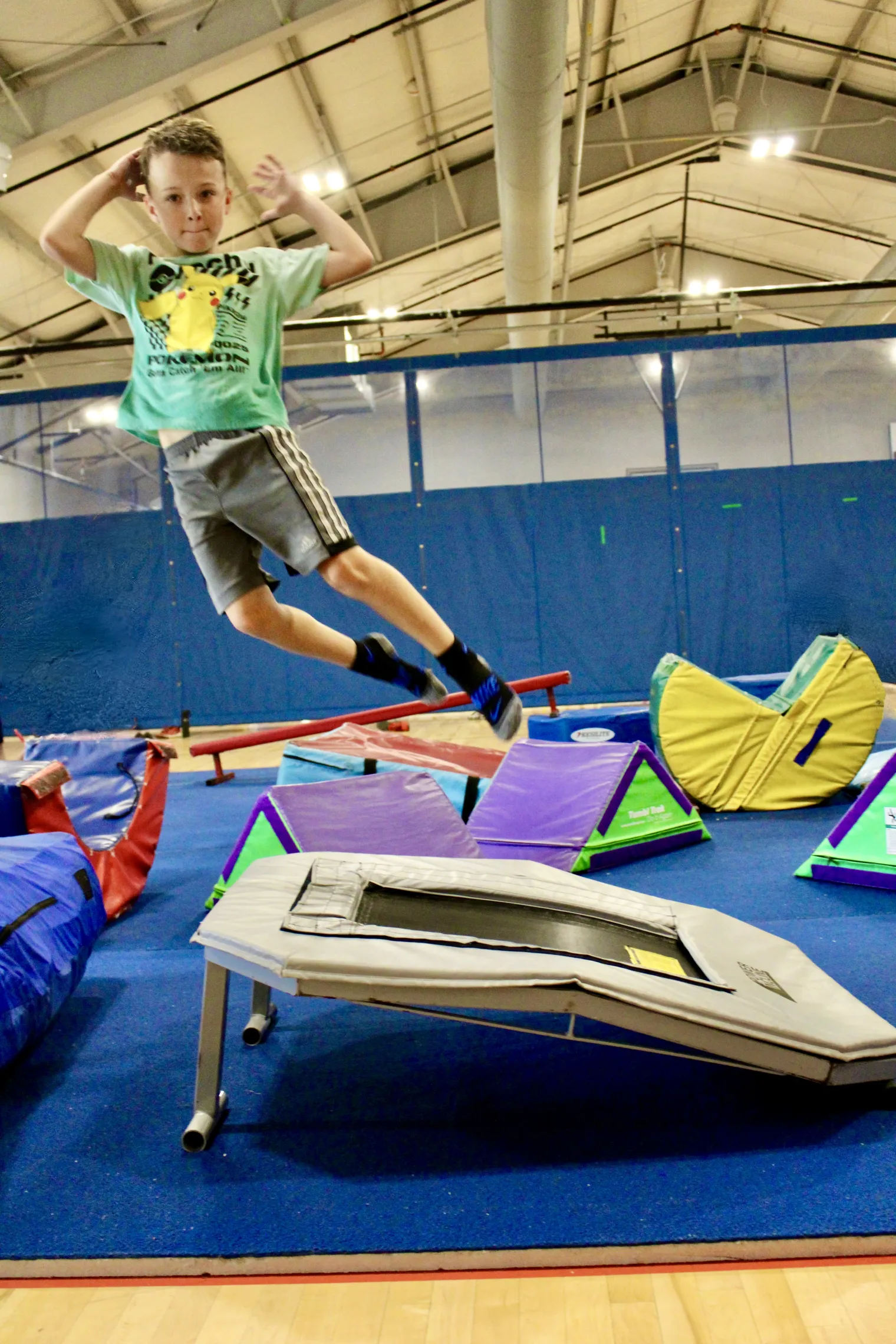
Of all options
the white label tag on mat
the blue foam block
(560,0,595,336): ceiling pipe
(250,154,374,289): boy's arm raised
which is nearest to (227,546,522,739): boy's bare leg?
(250,154,374,289): boy's arm raised

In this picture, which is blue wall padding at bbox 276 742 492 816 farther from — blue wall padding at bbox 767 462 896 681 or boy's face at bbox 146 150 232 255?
blue wall padding at bbox 767 462 896 681

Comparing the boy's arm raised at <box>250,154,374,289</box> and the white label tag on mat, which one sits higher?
the boy's arm raised at <box>250,154,374,289</box>

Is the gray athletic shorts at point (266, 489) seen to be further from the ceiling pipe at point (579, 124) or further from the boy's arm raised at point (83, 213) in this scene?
the ceiling pipe at point (579, 124)

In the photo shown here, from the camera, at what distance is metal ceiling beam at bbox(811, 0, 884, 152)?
→ 756cm

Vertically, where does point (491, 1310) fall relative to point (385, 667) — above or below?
below

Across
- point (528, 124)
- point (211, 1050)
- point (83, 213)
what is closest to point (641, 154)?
point (528, 124)

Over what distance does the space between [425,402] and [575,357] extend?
1236mm

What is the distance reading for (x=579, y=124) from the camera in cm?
741

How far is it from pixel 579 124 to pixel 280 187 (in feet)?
21.6

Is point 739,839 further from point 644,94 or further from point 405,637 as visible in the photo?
point 644,94

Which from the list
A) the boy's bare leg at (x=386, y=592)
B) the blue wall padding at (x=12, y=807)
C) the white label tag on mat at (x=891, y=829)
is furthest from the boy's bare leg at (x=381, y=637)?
the white label tag on mat at (x=891, y=829)

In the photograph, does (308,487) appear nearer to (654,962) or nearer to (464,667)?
(464,667)

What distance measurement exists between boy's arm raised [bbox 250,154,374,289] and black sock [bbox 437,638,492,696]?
2.42ft

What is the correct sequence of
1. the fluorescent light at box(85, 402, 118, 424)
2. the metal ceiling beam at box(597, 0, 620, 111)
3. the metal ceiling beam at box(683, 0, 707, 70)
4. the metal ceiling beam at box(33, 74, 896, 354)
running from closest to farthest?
the metal ceiling beam at box(597, 0, 620, 111)
the fluorescent light at box(85, 402, 118, 424)
the metal ceiling beam at box(683, 0, 707, 70)
the metal ceiling beam at box(33, 74, 896, 354)
